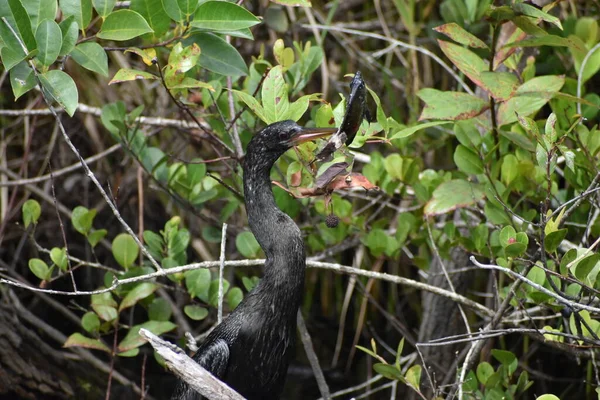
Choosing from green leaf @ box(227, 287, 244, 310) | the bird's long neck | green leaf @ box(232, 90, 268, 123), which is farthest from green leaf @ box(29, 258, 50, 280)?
green leaf @ box(232, 90, 268, 123)

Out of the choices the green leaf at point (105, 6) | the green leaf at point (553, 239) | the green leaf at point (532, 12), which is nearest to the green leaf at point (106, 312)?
the green leaf at point (105, 6)

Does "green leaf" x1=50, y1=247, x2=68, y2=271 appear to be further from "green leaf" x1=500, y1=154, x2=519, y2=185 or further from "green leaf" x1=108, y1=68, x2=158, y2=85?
"green leaf" x1=500, y1=154, x2=519, y2=185

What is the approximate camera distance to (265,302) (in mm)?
2160

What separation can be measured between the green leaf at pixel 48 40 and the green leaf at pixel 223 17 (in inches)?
15.0

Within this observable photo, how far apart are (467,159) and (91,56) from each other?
1150mm

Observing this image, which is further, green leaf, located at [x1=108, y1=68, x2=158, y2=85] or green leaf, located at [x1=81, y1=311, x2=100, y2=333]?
green leaf, located at [x1=81, y1=311, x2=100, y2=333]

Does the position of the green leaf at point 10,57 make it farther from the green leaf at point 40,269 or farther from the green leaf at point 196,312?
the green leaf at point 196,312

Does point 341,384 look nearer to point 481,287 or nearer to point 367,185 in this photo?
point 481,287

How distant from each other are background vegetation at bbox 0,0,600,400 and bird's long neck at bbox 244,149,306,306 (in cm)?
10

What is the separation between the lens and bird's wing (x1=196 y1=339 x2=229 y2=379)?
2.16 m

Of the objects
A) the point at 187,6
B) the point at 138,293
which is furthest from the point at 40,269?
the point at 187,6

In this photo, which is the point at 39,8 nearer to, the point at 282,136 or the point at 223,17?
the point at 223,17

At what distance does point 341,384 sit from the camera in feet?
12.9

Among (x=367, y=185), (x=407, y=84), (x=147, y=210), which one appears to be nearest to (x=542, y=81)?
(x=367, y=185)
